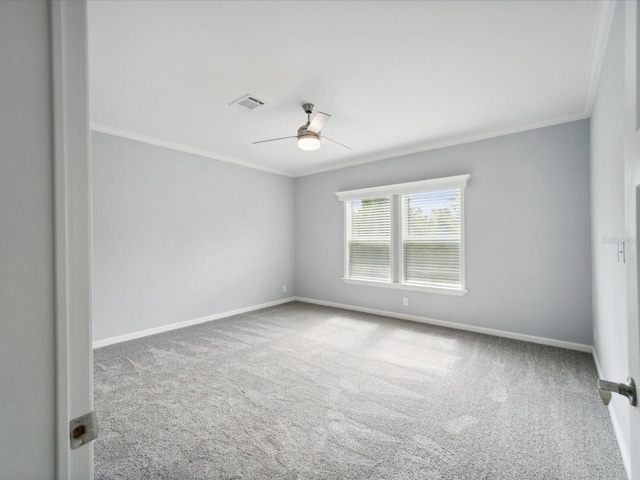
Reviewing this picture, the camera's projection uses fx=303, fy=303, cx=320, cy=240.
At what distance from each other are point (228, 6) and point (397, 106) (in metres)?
1.96

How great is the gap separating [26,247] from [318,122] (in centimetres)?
273

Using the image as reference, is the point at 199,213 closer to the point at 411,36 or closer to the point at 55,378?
the point at 411,36

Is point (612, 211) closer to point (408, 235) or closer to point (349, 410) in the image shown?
point (349, 410)

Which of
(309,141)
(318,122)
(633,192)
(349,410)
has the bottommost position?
(349,410)

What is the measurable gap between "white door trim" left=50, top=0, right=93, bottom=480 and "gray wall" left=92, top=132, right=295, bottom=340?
3.69 m

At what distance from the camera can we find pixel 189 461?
185 centimetres

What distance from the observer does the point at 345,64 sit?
2.49 m

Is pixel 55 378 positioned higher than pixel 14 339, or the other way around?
pixel 14 339

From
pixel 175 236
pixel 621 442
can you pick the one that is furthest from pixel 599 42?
pixel 175 236

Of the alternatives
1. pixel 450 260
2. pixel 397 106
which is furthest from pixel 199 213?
pixel 450 260

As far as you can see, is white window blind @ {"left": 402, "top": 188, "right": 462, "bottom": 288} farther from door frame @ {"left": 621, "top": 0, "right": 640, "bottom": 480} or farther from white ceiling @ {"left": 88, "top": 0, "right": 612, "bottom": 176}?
door frame @ {"left": 621, "top": 0, "right": 640, "bottom": 480}

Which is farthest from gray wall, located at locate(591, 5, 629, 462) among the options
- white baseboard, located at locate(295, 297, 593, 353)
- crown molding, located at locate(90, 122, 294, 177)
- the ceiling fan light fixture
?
crown molding, located at locate(90, 122, 294, 177)

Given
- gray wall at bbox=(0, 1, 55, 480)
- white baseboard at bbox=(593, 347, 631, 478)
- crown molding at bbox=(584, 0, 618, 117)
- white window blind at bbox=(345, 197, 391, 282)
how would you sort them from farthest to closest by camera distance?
white window blind at bbox=(345, 197, 391, 282) → crown molding at bbox=(584, 0, 618, 117) → white baseboard at bbox=(593, 347, 631, 478) → gray wall at bbox=(0, 1, 55, 480)

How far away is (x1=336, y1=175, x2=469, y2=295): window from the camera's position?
174 inches
